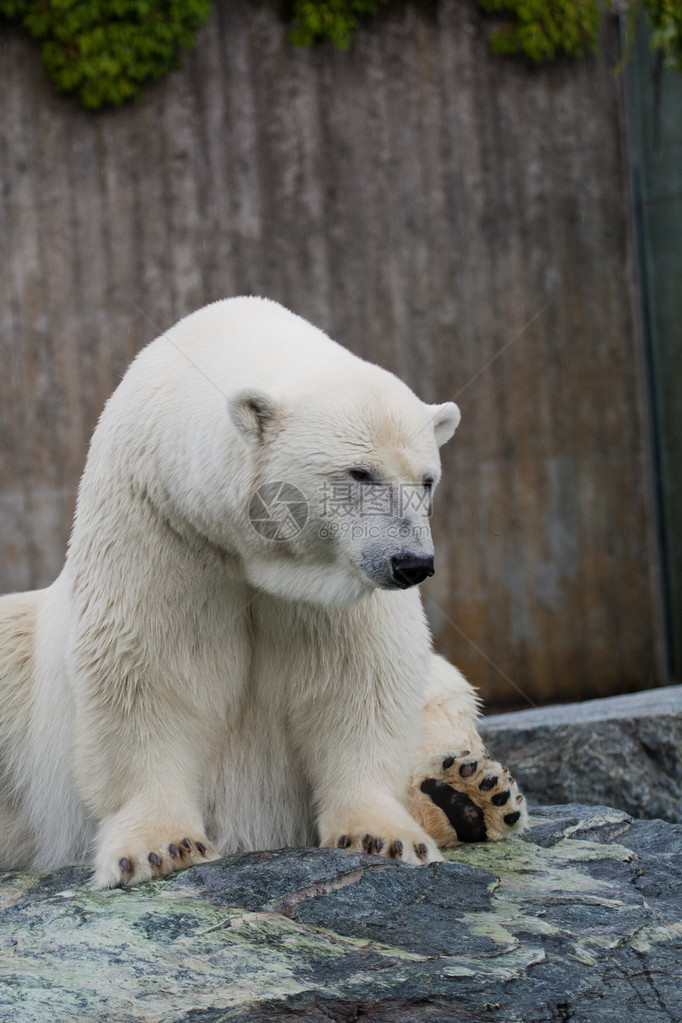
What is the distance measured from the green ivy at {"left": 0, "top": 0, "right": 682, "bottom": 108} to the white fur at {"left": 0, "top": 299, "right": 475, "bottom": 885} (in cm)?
416

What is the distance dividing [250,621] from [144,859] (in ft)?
2.04

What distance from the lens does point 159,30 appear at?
6707 mm

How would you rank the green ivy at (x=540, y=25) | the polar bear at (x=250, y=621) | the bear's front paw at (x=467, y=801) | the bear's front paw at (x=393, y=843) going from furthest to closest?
1. the green ivy at (x=540, y=25)
2. the bear's front paw at (x=467, y=801)
3. the bear's front paw at (x=393, y=843)
4. the polar bear at (x=250, y=621)

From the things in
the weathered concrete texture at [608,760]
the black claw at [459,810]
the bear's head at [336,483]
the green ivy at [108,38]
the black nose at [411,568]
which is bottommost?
the weathered concrete texture at [608,760]

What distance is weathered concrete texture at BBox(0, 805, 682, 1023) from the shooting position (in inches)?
78.0

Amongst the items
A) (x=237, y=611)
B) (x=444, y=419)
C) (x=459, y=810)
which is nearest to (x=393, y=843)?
(x=459, y=810)

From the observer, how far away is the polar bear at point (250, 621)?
2.65 m

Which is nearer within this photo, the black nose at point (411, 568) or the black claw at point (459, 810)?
the black nose at point (411, 568)

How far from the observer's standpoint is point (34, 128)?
22.1 feet

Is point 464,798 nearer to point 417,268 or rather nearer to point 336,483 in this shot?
point 336,483

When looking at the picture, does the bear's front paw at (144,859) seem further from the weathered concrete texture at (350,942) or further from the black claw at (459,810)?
the black claw at (459,810)

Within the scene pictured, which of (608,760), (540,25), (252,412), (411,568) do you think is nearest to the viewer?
(411,568)

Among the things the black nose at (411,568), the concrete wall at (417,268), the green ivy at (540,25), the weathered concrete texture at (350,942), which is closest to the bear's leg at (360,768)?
the weathered concrete texture at (350,942)

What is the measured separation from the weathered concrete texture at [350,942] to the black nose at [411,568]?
0.64 metres
